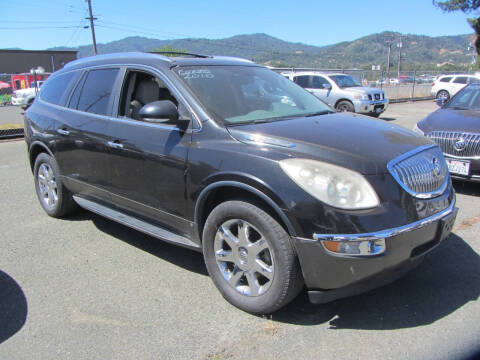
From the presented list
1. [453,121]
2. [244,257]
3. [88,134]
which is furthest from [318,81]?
[244,257]

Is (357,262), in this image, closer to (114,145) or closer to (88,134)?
(114,145)

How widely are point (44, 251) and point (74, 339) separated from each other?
1.68 metres

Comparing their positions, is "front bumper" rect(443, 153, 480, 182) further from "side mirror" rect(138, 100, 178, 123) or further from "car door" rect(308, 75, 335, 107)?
"car door" rect(308, 75, 335, 107)

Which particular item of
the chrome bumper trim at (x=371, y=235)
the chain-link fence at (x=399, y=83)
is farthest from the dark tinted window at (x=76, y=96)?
the chain-link fence at (x=399, y=83)

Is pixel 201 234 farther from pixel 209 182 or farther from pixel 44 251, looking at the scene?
pixel 44 251

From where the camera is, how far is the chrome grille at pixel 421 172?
8.97 ft

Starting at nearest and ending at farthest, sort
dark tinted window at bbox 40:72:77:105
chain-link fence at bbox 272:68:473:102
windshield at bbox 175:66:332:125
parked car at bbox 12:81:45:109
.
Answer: windshield at bbox 175:66:332:125 < dark tinted window at bbox 40:72:77:105 < parked car at bbox 12:81:45:109 < chain-link fence at bbox 272:68:473:102

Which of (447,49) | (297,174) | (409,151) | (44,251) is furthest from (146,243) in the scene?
(447,49)

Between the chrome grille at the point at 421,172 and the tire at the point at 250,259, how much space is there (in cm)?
86

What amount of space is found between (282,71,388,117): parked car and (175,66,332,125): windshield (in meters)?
10.7

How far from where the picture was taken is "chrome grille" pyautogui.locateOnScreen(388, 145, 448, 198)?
8.97 feet

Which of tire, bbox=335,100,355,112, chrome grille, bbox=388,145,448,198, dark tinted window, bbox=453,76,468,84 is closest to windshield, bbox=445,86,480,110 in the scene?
chrome grille, bbox=388,145,448,198

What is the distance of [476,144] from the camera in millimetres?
5227

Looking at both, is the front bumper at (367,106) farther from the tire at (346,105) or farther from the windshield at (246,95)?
the windshield at (246,95)
